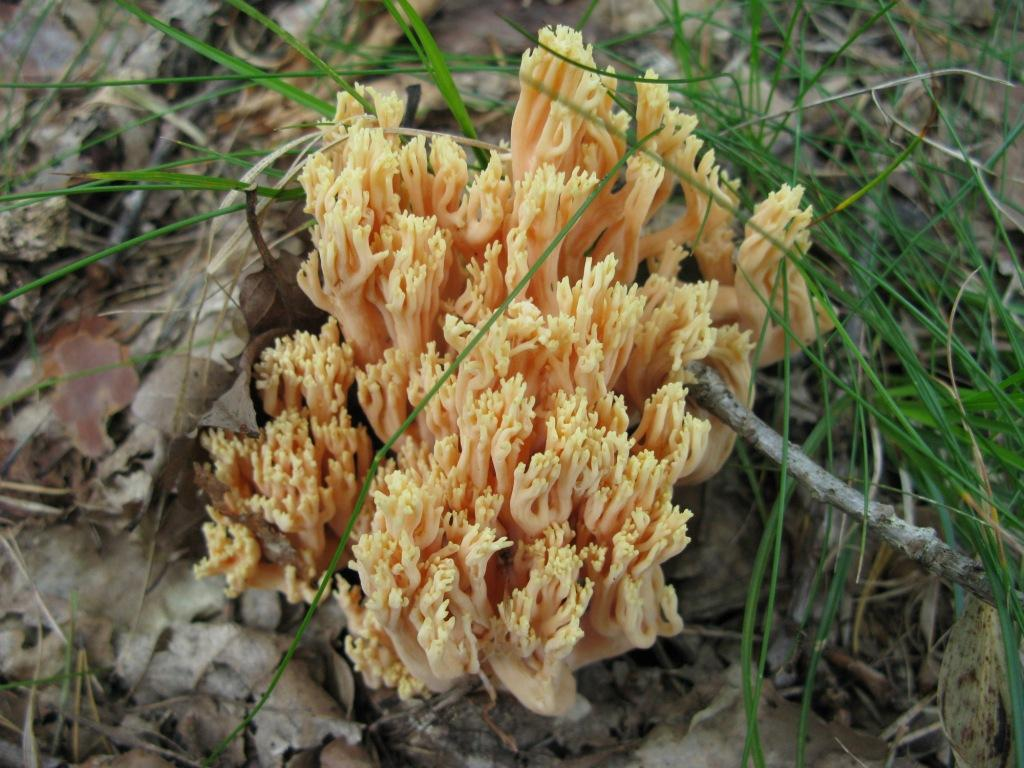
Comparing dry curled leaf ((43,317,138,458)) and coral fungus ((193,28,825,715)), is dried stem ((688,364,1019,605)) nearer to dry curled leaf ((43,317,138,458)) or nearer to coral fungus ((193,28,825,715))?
coral fungus ((193,28,825,715))

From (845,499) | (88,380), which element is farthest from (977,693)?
(88,380)

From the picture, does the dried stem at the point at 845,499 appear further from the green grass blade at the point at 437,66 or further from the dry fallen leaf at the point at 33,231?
the dry fallen leaf at the point at 33,231

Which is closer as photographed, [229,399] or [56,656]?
[229,399]

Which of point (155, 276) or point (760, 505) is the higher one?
point (155, 276)

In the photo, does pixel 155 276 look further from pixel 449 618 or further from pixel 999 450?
pixel 999 450

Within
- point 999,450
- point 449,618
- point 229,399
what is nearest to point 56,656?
point 229,399

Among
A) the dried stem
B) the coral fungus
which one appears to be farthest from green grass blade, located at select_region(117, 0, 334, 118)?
the dried stem
